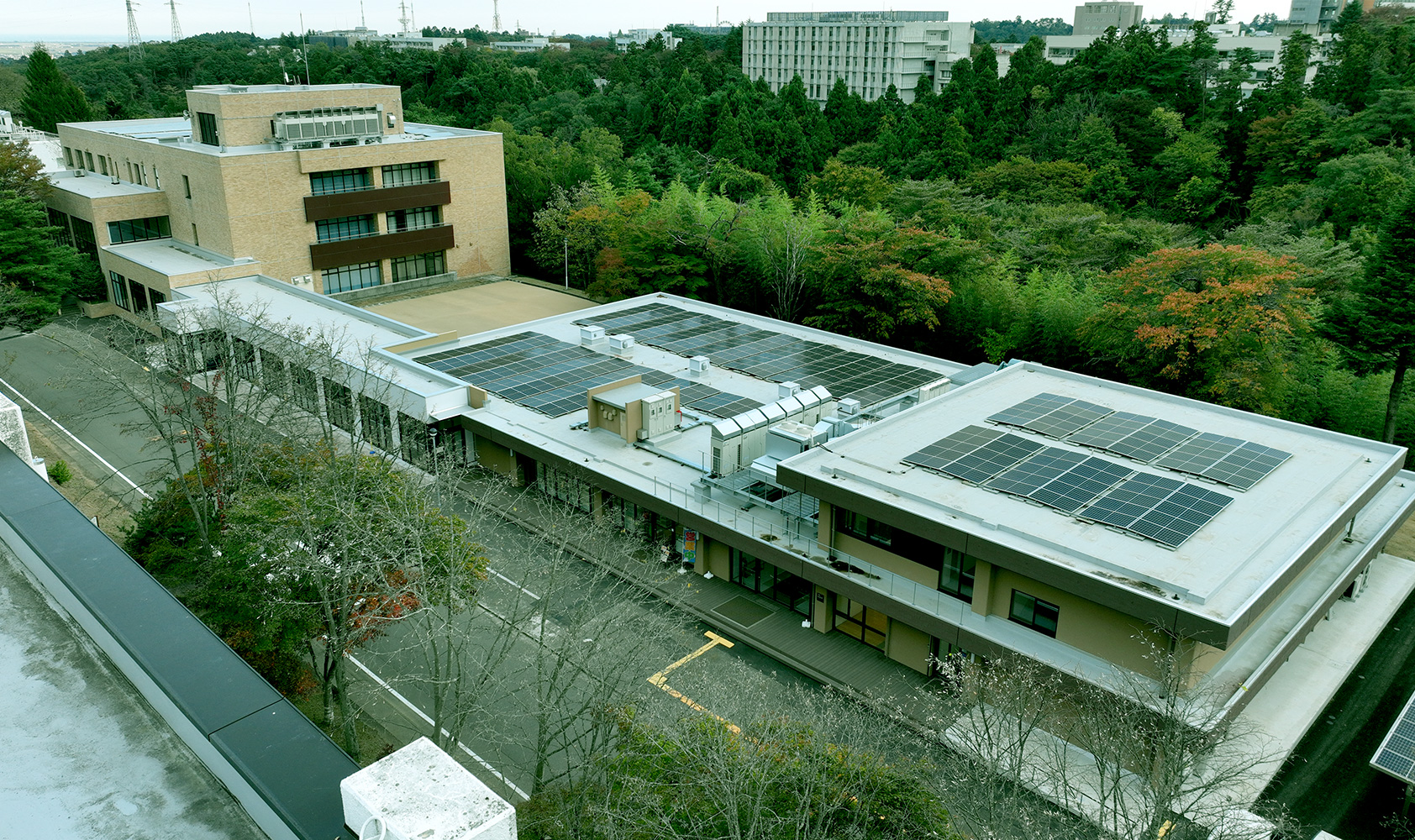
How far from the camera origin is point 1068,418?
27750mm

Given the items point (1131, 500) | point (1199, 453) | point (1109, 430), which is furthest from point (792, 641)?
point (1199, 453)

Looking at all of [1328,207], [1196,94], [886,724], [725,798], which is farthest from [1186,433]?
[1196,94]

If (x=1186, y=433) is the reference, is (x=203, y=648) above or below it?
above

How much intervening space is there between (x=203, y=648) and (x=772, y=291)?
1623 inches

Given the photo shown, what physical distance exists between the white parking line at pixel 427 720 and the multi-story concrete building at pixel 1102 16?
564 feet

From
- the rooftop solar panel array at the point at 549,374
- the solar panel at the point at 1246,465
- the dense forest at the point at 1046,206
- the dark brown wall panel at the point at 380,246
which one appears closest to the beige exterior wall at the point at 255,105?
the dark brown wall panel at the point at 380,246

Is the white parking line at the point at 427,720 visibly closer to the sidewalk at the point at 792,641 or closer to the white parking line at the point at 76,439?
the sidewalk at the point at 792,641

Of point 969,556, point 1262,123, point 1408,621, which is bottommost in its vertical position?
point 1408,621

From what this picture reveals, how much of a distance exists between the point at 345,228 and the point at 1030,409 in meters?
39.3

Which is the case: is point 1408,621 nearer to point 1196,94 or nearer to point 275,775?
point 275,775

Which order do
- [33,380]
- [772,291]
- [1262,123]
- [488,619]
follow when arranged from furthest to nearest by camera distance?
[1262,123] < [772,291] < [33,380] < [488,619]

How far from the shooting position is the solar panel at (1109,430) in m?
26.0

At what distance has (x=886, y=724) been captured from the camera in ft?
67.9

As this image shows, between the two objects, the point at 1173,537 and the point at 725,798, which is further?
the point at 1173,537
